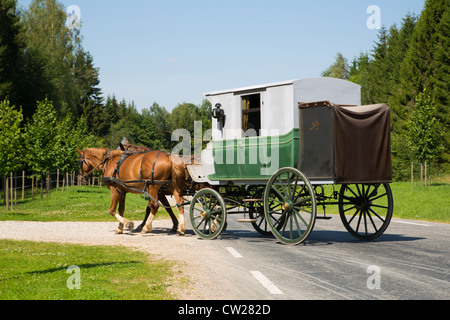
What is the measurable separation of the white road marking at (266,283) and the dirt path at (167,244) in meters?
0.47

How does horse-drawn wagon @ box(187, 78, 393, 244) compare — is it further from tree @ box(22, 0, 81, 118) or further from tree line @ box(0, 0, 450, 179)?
tree @ box(22, 0, 81, 118)

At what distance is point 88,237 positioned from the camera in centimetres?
1379

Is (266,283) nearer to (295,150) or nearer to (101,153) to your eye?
(295,150)

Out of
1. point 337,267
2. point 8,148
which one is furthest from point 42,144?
point 337,267

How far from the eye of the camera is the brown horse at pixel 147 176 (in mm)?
13617

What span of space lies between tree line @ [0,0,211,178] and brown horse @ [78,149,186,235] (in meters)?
13.2

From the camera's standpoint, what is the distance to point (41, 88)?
51031 mm

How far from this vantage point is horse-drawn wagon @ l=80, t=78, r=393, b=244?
10.4 metres

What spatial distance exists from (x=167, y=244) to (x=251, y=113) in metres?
3.75

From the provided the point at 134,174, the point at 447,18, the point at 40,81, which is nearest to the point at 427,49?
the point at 447,18

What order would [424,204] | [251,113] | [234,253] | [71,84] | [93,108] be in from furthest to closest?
[93,108], [71,84], [424,204], [251,113], [234,253]

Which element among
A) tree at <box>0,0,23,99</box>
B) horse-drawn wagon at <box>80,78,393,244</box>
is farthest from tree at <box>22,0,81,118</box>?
horse-drawn wagon at <box>80,78,393,244</box>

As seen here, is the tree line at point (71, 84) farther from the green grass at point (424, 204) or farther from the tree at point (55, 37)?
the green grass at point (424, 204)
